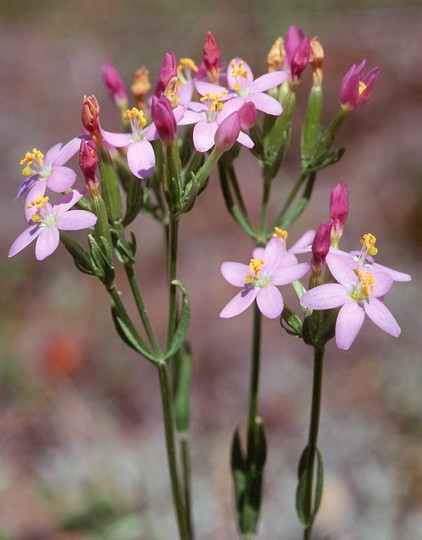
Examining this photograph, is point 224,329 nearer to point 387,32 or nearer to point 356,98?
point 356,98

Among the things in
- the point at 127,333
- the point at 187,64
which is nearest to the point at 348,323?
the point at 127,333

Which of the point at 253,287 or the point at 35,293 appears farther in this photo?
the point at 35,293

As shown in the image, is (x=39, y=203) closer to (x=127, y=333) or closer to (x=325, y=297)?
(x=127, y=333)

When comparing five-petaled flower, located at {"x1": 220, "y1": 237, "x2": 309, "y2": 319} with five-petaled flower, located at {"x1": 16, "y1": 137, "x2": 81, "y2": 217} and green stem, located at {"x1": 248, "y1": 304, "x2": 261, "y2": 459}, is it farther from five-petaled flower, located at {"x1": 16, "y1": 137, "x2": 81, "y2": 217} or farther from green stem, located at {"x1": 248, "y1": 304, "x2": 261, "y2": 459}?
five-petaled flower, located at {"x1": 16, "y1": 137, "x2": 81, "y2": 217}

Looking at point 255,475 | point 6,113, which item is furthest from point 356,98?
point 6,113

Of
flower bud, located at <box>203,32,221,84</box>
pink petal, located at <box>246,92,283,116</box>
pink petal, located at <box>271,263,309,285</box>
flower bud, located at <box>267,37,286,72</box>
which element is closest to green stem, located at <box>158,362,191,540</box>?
pink petal, located at <box>271,263,309,285</box>

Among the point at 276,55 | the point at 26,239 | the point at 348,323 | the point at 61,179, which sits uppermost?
the point at 276,55

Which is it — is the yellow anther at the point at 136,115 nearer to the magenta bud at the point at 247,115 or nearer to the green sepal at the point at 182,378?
the magenta bud at the point at 247,115
